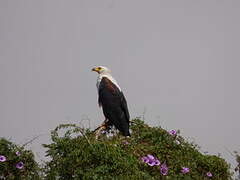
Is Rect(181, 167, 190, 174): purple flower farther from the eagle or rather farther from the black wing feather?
the black wing feather

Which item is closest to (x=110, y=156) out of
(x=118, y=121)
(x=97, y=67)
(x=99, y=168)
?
(x=99, y=168)

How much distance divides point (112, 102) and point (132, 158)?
8.33ft

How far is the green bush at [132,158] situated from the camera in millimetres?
5000

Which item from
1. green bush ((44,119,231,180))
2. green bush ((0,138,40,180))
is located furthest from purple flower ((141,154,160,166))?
green bush ((0,138,40,180))

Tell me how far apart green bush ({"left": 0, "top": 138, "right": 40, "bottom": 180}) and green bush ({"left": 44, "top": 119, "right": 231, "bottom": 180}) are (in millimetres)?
620

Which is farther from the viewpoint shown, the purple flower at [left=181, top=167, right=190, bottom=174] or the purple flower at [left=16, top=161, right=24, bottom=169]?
the purple flower at [left=16, top=161, right=24, bottom=169]

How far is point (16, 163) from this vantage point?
19.7 ft

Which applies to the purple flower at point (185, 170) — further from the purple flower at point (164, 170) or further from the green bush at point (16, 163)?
the green bush at point (16, 163)

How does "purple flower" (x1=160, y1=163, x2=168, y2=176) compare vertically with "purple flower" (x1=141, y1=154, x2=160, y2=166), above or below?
below

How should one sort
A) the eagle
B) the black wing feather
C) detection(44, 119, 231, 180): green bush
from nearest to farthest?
detection(44, 119, 231, 180): green bush → the eagle → the black wing feather

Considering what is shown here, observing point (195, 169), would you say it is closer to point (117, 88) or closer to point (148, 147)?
point (148, 147)

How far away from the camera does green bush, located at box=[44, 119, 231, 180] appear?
500cm

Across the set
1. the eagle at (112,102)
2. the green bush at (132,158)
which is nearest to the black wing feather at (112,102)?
the eagle at (112,102)

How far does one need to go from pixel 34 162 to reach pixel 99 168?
4.85 feet
